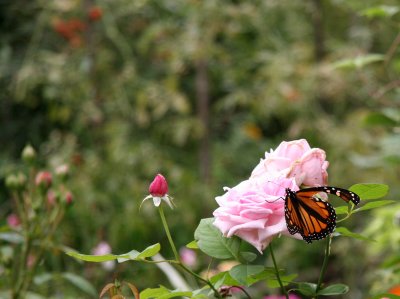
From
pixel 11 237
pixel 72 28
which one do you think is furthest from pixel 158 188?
pixel 72 28

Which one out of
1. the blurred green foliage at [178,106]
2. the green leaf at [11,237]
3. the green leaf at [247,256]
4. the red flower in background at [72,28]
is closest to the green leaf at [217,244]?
the green leaf at [247,256]

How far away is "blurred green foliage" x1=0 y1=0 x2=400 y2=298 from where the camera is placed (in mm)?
2447

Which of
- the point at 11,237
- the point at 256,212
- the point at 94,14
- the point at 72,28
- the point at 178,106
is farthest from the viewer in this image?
the point at 72,28

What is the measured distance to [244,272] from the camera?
524 mm

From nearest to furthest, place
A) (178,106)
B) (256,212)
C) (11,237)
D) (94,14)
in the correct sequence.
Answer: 1. (256,212)
2. (11,237)
3. (94,14)
4. (178,106)

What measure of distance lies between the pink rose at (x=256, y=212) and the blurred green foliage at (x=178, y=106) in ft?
5.07

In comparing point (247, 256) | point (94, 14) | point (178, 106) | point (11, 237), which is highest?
point (247, 256)

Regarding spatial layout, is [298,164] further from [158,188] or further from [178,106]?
[178,106]

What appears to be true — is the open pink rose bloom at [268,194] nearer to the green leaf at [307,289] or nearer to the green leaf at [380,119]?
the green leaf at [307,289]

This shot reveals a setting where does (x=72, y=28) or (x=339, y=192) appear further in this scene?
(x=72, y=28)

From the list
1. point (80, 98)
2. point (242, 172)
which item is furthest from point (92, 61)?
point (242, 172)

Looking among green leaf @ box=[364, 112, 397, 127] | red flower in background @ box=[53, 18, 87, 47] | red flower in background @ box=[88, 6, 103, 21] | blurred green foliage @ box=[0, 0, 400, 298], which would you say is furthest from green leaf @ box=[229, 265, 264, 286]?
red flower in background @ box=[53, 18, 87, 47]

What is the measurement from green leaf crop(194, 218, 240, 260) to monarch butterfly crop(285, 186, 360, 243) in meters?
0.05

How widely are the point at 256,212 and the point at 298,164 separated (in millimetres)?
65
